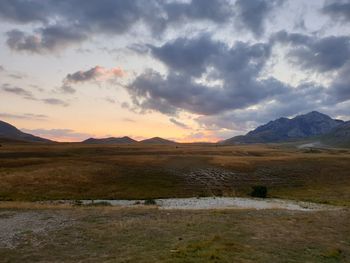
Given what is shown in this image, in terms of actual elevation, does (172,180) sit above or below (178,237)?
above

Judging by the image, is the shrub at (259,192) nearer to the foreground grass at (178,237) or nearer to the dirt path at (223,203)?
the dirt path at (223,203)

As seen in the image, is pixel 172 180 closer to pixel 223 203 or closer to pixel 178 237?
pixel 223 203

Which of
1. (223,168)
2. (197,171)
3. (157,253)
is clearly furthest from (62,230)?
(223,168)

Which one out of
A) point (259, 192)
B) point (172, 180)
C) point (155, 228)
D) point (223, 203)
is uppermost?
point (172, 180)

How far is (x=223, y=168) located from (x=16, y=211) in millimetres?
64161

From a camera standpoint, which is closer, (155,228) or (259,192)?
(155,228)

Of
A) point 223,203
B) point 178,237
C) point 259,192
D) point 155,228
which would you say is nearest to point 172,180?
point 259,192

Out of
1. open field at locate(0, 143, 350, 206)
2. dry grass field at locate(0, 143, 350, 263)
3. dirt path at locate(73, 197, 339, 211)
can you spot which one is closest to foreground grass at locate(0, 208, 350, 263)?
dry grass field at locate(0, 143, 350, 263)

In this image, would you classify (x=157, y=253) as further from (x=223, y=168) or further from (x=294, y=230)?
(x=223, y=168)

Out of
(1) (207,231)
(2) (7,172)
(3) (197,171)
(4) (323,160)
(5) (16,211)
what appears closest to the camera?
(1) (207,231)

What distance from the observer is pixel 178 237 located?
27312 mm

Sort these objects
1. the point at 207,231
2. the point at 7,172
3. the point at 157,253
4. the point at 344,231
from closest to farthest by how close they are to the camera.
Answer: the point at 157,253, the point at 207,231, the point at 344,231, the point at 7,172

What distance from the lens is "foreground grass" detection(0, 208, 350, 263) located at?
21891mm

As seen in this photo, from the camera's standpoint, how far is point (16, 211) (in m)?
41.5
